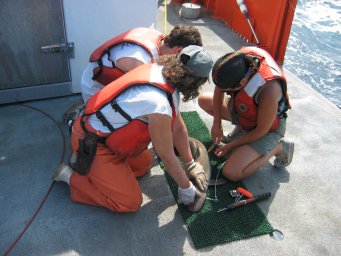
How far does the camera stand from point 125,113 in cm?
205

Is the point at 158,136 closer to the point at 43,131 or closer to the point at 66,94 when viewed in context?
the point at 43,131

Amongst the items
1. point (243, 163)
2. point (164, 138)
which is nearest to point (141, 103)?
point (164, 138)

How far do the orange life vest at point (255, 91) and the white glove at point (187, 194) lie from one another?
77cm

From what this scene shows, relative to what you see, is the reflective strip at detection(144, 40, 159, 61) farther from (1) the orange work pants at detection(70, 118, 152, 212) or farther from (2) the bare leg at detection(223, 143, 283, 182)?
(2) the bare leg at detection(223, 143, 283, 182)

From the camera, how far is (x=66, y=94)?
3500 millimetres

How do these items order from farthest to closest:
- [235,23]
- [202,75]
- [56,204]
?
[235,23] → [56,204] → [202,75]

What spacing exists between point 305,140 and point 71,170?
2220mm

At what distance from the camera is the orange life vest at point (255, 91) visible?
242 centimetres

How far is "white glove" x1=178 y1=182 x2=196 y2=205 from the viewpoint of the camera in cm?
235

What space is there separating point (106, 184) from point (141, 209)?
32 centimetres

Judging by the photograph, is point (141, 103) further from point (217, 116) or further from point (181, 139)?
point (217, 116)

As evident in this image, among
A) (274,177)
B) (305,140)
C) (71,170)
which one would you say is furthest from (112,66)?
(305,140)

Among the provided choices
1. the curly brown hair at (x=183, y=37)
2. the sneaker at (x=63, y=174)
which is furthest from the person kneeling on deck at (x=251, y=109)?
the sneaker at (x=63, y=174)

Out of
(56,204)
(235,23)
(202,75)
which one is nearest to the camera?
(202,75)
